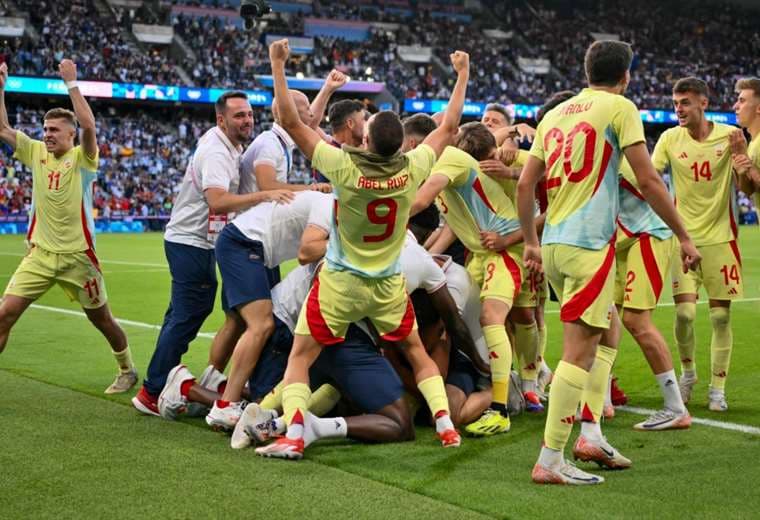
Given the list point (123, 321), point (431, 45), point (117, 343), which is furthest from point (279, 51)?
point (431, 45)

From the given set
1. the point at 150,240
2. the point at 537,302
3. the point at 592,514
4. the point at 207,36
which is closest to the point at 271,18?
the point at 207,36

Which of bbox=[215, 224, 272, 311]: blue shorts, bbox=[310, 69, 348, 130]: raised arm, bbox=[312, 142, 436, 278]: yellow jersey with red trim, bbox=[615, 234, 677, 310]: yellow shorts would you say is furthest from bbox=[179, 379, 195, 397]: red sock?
bbox=[615, 234, 677, 310]: yellow shorts

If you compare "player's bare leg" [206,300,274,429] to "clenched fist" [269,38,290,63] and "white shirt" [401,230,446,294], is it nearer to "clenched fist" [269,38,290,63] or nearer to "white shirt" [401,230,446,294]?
"white shirt" [401,230,446,294]

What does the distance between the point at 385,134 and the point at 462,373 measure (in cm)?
199

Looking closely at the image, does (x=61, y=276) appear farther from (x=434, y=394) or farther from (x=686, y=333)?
(x=686, y=333)

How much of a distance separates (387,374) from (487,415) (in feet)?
2.46

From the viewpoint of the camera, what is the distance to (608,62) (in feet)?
16.4

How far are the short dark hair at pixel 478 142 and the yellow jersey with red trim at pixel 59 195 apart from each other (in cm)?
299

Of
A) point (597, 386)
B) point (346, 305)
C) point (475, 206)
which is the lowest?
point (597, 386)

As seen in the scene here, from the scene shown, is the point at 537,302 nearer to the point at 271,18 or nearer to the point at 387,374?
the point at 387,374

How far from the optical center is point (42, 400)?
7207 millimetres

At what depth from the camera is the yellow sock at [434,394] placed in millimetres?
5859

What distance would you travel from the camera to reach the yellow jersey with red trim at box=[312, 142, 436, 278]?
18.2 feet

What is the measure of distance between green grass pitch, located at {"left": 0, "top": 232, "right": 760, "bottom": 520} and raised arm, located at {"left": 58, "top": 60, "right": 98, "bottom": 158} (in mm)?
1934
